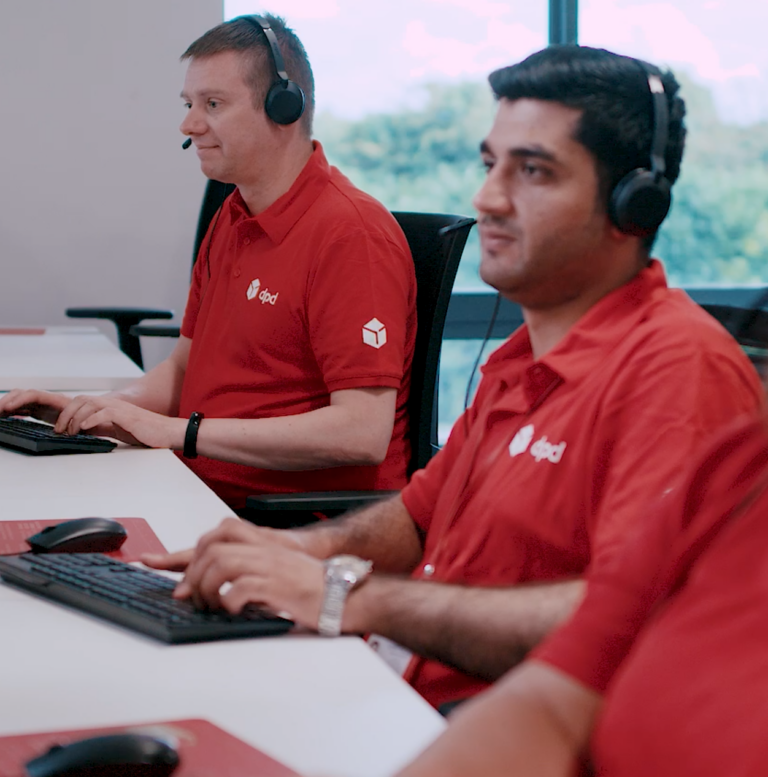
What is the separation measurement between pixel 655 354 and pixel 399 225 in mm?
983

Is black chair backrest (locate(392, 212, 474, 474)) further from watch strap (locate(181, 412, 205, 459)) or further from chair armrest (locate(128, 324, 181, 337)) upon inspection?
chair armrest (locate(128, 324, 181, 337))

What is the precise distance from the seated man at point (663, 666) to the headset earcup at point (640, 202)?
50 cm

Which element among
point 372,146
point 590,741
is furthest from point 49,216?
point 590,741

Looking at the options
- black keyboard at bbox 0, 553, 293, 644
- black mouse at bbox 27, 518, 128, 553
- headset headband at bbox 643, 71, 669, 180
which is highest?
headset headband at bbox 643, 71, 669, 180

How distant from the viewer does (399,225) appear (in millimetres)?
1940

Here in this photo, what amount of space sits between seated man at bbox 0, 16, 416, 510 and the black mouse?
0.60 metres

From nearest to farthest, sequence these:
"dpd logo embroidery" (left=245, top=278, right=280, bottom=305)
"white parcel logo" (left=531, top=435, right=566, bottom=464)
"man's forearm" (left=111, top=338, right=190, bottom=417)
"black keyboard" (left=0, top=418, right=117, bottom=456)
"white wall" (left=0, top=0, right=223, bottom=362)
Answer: "white parcel logo" (left=531, top=435, right=566, bottom=464) → "black keyboard" (left=0, top=418, right=117, bottom=456) → "dpd logo embroidery" (left=245, top=278, right=280, bottom=305) → "man's forearm" (left=111, top=338, right=190, bottom=417) → "white wall" (left=0, top=0, right=223, bottom=362)

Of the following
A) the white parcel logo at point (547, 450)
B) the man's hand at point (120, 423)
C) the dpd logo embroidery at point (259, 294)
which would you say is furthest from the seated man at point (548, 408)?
the dpd logo embroidery at point (259, 294)

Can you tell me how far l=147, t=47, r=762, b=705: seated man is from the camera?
3.26ft

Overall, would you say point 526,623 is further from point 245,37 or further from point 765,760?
point 245,37

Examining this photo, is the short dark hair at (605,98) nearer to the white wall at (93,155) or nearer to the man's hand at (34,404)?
the man's hand at (34,404)

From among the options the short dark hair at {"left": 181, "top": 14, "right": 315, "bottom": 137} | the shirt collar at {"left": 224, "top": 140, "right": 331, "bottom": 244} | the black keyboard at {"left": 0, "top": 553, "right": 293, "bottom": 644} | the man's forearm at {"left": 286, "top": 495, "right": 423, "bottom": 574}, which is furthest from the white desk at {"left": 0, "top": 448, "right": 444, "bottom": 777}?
the short dark hair at {"left": 181, "top": 14, "right": 315, "bottom": 137}

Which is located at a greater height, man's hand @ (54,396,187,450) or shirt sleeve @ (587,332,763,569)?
shirt sleeve @ (587,332,763,569)

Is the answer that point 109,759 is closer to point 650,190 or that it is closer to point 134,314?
point 650,190
